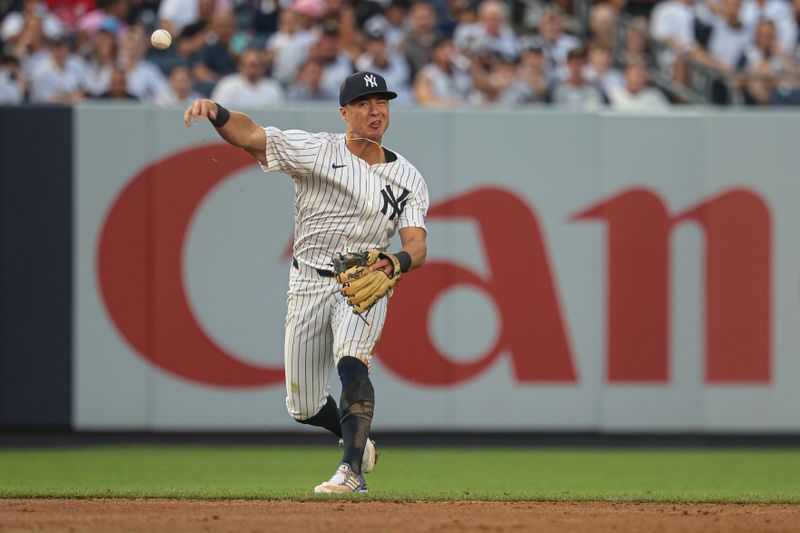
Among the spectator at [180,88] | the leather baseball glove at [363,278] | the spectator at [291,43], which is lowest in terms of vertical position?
the leather baseball glove at [363,278]

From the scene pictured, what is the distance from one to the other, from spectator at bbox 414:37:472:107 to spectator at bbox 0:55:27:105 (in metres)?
3.30

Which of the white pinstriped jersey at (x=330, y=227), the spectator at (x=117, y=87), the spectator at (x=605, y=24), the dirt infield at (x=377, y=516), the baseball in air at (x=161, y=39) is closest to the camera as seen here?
the dirt infield at (x=377, y=516)

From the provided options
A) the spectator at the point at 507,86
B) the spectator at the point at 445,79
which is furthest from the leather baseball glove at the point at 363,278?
the spectator at the point at 507,86

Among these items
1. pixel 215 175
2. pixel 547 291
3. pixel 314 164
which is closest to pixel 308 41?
pixel 215 175

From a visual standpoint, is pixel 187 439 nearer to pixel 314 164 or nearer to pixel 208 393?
pixel 208 393

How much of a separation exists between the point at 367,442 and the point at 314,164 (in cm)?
144

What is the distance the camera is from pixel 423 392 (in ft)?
34.5

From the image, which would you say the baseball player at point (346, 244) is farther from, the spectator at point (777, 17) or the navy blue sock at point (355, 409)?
the spectator at point (777, 17)

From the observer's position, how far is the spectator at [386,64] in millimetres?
12078

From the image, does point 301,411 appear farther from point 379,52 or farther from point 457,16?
point 457,16

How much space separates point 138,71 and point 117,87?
0.62m

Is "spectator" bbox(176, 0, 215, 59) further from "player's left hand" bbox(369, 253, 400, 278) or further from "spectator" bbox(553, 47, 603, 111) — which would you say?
"player's left hand" bbox(369, 253, 400, 278)

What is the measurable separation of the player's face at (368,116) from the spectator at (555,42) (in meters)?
6.10

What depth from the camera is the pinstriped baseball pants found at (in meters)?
6.73
